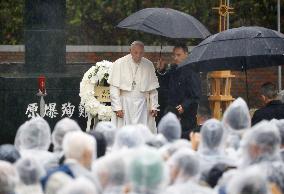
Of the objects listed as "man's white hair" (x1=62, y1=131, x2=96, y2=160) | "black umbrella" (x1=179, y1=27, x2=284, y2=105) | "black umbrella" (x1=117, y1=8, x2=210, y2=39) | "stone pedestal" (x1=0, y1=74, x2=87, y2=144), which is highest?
"black umbrella" (x1=117, y1=8, x2=210, y2=39)

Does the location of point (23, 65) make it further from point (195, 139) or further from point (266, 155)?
point (266, 155)

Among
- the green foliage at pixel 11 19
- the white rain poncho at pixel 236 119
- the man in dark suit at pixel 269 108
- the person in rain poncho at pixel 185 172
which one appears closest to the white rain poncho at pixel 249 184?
the person in rain poncho at pixel 185 172

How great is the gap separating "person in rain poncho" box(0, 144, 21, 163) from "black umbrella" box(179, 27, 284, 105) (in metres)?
4.35

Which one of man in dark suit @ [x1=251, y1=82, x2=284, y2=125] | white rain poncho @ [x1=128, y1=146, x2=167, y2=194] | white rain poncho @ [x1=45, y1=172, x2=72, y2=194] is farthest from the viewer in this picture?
man in dark suit @ [x1=251, y1=82, x2=284, y2=125]

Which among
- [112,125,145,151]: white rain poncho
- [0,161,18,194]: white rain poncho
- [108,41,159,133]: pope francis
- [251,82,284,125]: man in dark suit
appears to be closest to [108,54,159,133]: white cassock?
[108,41,159,133]: pope francis

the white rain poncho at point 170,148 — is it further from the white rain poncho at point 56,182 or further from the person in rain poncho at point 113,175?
the person in rain poncho at point 113,175

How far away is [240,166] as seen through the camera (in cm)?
825

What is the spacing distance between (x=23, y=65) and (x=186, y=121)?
4414mm

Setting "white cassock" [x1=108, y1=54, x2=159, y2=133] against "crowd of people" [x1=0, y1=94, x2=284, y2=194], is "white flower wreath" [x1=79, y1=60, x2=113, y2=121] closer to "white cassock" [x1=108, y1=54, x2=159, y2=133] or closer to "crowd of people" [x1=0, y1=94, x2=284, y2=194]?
"white cassock" [x1=108, y1=54, x2=159, y2=133]

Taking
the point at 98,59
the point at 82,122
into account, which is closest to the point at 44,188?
the point at 82,122

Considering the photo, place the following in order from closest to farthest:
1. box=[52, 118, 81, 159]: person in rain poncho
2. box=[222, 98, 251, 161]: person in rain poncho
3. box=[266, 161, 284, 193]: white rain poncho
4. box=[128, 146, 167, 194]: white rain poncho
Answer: box=[128, 146, 167, 194]: white rain poncho, box=[266, 161, 284, 193]: white rain poncho, box=[52, 118, 81, 159]: person in rain poncho, box=[222, 98, 251, 161]: person in rain poncho

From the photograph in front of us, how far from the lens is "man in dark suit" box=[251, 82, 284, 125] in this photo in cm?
1234

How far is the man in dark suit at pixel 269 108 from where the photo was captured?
40.5 feet

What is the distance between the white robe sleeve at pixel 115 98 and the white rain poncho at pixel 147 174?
24.1 feet
